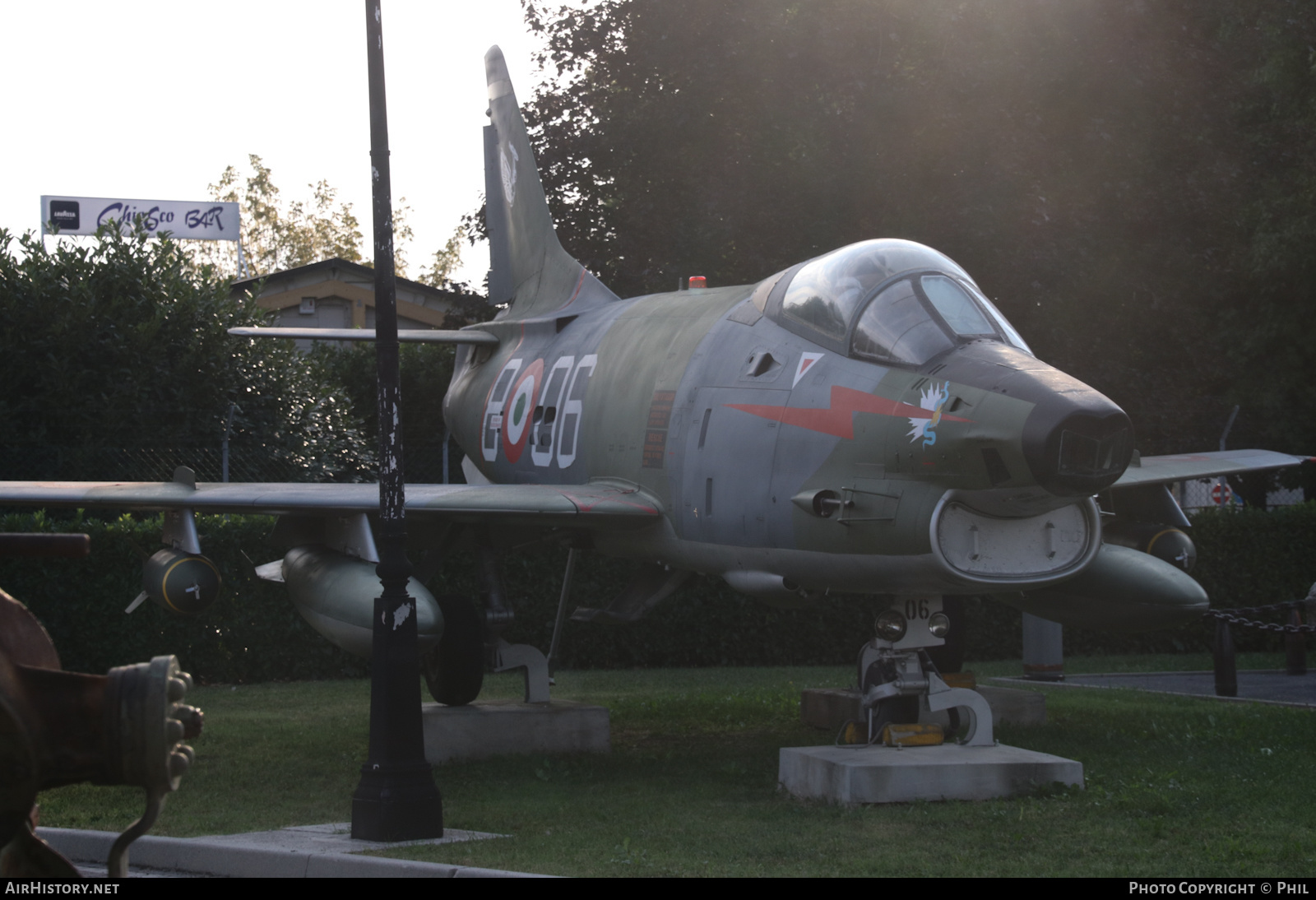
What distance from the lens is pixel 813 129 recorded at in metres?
23.5

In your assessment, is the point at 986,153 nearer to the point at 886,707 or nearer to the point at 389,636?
the point at 886,707

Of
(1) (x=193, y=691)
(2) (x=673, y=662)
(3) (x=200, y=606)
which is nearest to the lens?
(3) (x=200, y=606)

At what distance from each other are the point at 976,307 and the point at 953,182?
1420cm

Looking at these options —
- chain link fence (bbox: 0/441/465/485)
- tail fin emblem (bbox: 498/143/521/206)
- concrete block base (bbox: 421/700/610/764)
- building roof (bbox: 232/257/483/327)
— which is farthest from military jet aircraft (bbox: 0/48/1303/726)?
building roof (bbox: 232/257/483/327)

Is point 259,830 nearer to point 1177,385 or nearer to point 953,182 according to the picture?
point 953,182

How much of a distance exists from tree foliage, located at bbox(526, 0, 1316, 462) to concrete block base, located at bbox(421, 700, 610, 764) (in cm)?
1226

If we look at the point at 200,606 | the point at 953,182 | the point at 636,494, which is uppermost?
the point at 953,182

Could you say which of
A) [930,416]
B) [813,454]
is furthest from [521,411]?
[930,416]

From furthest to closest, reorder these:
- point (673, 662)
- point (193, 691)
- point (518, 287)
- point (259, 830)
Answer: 1. point (673, 662)
2. point (193, 691)
3. point (518, 287)
4. point (259, 830)

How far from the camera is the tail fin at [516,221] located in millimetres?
15492

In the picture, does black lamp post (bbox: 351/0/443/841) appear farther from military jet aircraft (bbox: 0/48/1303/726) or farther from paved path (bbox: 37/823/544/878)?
military jet aircraft (bbox: 0/48/1303/726)

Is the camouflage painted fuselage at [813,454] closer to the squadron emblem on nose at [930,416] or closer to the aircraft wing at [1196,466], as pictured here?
the squadron emblem on nose at [930,416]

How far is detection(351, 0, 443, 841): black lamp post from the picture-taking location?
8688mm

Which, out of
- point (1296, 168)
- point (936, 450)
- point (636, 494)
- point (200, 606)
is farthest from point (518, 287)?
point (1296, 168)
